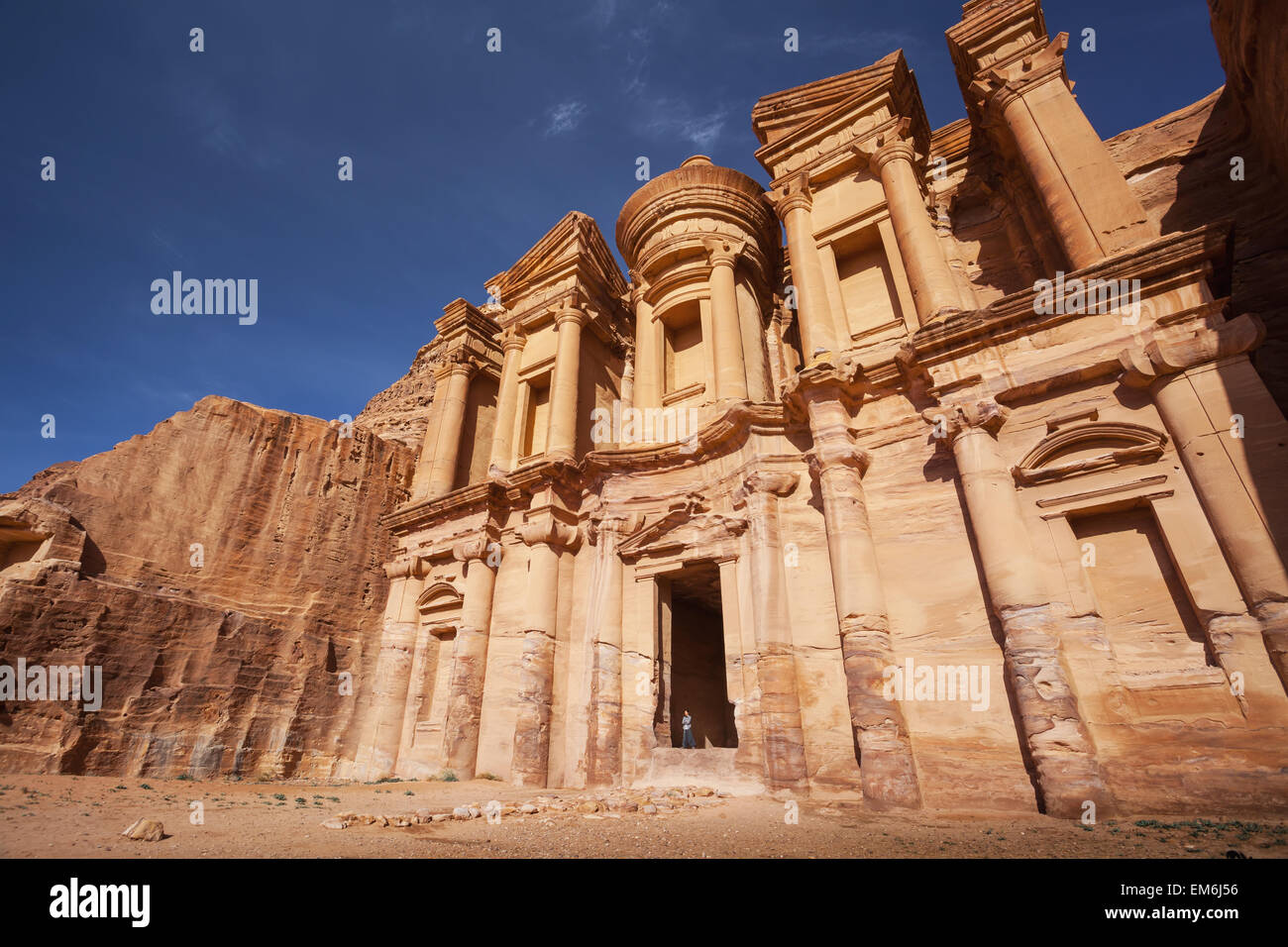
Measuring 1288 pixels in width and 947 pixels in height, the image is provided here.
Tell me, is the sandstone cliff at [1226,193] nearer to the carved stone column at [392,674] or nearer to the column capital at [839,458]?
the column capital at [839,458]

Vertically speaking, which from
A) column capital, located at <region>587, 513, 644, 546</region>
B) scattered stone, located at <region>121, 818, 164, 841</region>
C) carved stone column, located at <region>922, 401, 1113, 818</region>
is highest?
column capital, located at <region>587, 513, 644, 546</region>

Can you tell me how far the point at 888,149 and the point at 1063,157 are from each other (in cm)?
382

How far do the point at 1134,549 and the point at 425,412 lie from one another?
3055cm

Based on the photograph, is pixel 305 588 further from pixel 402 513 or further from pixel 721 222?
pixel 721 222

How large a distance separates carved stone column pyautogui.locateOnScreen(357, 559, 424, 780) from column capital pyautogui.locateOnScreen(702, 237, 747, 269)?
12783 mm

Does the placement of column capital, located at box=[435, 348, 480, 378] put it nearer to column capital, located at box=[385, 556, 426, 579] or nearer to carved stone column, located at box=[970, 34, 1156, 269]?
column capital, located at box=[385, 556, 426, 579]

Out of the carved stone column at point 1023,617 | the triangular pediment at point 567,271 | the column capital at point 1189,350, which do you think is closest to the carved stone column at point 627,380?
the triangular pediment at point 567,271

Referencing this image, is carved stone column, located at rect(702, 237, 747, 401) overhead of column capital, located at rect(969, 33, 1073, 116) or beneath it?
beneath

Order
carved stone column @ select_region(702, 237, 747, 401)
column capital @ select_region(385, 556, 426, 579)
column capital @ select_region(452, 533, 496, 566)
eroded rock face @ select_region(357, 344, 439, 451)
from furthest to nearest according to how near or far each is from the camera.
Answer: eroded rock face @ select_region(357, 344, 439, 451) < column capital @ select_region(385, 556, 426, 579) < column capital @ select_region(452, 533, 496, 566) < carved stone column @ select_region(702, 237, 747, 401)

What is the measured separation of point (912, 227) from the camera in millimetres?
12922

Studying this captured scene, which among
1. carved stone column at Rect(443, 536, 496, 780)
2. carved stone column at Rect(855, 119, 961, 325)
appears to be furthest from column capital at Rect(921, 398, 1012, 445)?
carved stone column at Rect(443, 536, 496, 780)

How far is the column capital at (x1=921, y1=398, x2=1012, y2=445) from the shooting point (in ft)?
32.1

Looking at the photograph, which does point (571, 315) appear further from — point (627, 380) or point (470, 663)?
point (470, 663)
